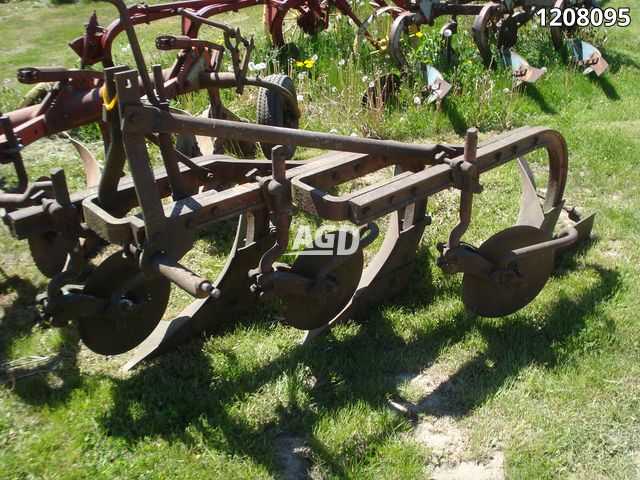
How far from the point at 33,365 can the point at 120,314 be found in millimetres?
629

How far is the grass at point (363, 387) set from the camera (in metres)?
2.46

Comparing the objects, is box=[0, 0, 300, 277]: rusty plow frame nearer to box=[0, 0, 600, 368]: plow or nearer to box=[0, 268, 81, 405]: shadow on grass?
box=[0, 0, 600, 368]: plow

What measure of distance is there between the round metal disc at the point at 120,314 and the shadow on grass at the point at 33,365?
251 millimetres

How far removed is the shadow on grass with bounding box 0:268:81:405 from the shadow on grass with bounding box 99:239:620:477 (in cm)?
26

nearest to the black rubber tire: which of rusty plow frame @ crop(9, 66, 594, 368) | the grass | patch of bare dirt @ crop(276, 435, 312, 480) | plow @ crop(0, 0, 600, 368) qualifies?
the grass

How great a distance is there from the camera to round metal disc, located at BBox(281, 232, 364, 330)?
276 cm

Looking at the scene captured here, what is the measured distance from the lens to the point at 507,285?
115 inches

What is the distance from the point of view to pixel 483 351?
2990 mm

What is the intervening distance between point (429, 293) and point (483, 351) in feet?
1.60

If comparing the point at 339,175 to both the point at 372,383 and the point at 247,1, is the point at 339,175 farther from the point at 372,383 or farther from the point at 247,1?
the point at 247,1

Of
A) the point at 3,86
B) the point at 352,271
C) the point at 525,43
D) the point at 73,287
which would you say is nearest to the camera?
the point at 73,287

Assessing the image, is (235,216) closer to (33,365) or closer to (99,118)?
(33,365)

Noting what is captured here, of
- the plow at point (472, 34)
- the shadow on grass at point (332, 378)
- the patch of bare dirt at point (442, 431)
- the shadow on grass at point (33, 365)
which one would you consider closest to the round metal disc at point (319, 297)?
the shadow on grass at point (332, 378)

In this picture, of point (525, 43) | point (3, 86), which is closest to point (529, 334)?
point (525, 43)
